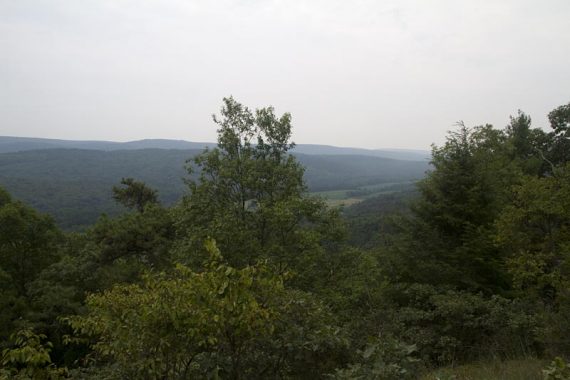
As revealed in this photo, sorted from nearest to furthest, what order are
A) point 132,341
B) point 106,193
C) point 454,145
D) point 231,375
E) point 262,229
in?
point 132,341
point 231,375
point 262,229
point 454,145
point 106,193

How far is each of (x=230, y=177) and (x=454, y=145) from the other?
8991 millimetres

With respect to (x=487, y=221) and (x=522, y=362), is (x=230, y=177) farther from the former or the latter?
(x=522, y=362)

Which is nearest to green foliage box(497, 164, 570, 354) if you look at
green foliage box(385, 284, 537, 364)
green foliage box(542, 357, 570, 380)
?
green foliage box(385, 284, 537, 364)

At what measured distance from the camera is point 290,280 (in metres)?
13.3

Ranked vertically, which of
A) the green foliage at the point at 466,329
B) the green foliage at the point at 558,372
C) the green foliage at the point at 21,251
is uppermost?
the green foliage at the point at 558,372

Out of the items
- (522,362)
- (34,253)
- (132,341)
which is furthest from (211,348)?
(34,253)

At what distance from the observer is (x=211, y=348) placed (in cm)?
472

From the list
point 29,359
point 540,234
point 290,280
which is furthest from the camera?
point 290,280

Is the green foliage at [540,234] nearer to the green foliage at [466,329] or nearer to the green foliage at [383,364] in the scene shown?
the green foliage at [466,329]

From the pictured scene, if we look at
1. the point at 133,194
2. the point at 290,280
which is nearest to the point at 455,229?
the point at 290,280

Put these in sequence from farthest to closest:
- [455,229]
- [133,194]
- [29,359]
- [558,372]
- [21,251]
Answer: [133,194] → [21,251] → [455,229] → [29,359] → [558,372]

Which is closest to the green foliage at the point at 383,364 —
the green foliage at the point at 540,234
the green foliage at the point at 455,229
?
the green foliage at the point at 540,234

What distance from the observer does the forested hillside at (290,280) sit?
4.26 m

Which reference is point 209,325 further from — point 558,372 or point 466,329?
point 466,329
